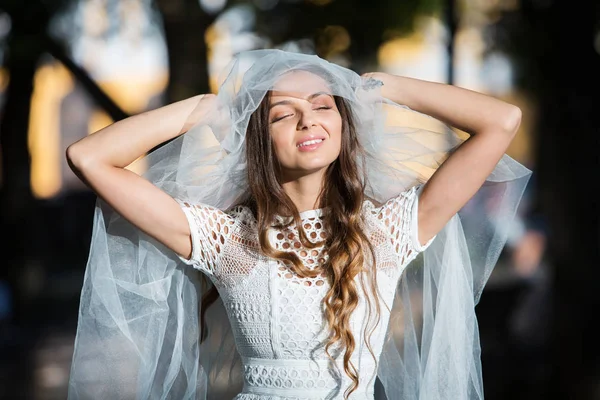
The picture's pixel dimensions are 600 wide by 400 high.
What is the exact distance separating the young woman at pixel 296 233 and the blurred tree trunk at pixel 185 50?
9.97 ft

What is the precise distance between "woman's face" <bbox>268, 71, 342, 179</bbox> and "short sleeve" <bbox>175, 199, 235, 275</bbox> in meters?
0.34

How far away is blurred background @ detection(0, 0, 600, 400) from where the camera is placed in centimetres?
679

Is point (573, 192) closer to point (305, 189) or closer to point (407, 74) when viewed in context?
point (407, 74)

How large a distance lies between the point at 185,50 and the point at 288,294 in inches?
141

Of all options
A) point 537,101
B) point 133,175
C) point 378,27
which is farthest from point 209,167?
point 378,27

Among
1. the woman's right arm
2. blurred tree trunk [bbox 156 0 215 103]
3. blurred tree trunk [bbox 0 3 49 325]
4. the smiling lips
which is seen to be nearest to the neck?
the smiling lips

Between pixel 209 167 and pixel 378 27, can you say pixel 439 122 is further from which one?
pixel 378 27

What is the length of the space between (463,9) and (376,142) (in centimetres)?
810

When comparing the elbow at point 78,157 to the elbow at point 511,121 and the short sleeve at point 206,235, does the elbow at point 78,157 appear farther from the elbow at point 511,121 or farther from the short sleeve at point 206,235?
the elbow at point 511,121

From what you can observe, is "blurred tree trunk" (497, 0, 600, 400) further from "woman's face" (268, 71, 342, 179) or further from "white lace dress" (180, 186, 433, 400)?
"woman's face" (268, 71, 342, 179)

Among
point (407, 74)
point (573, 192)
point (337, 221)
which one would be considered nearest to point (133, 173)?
point (337, 221)

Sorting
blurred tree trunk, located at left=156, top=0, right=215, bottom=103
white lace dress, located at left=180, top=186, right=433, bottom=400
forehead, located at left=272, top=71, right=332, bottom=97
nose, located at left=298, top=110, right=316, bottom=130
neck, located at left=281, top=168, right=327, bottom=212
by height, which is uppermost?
blurred tree trunk, located at left=156, top=0, right=215, bottom=103

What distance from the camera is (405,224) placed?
3164 millimetres

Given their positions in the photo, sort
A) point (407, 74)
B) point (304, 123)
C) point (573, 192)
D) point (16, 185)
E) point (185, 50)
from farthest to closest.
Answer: point (16, 185), point (407, 74), point (573, 192), point (185, 50), point (304, 123)
